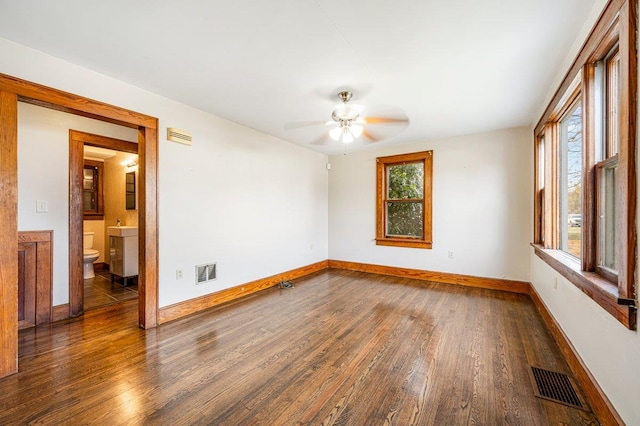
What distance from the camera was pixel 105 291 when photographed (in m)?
4.08

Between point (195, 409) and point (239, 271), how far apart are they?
7.66 feet

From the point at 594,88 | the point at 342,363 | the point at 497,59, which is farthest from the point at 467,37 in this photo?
the point at 342,363

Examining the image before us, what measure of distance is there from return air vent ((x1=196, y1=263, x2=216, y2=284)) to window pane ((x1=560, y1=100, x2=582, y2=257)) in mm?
3933

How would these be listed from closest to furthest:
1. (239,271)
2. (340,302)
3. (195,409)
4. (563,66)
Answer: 1. (195,409)
2. (563,66)
3. (340,302)
4. (239,271)

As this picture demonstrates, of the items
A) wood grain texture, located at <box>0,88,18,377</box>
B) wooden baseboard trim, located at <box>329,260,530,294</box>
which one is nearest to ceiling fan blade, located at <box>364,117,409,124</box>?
wooden baseboard trim, located at <box>329,260,530,294</box>

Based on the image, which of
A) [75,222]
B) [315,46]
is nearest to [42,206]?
[75,222]

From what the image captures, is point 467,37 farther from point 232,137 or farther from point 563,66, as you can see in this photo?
point 232,137

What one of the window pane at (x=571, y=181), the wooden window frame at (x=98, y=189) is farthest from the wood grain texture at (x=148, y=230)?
the window pane at (x=571, y=181)

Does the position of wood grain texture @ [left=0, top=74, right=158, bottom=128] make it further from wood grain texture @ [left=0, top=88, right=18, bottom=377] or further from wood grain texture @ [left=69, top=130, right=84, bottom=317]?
wood grain texture @ [left=69, top=130, right=84, bottom=317]

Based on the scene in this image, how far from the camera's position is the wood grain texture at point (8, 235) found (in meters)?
1.97

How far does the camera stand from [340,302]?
3639 mm

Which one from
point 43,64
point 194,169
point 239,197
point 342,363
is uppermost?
point 43,64

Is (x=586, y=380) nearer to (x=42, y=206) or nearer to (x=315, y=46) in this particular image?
(x=315, y=46)

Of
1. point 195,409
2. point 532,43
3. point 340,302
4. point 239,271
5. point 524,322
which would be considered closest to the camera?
point 195,409
